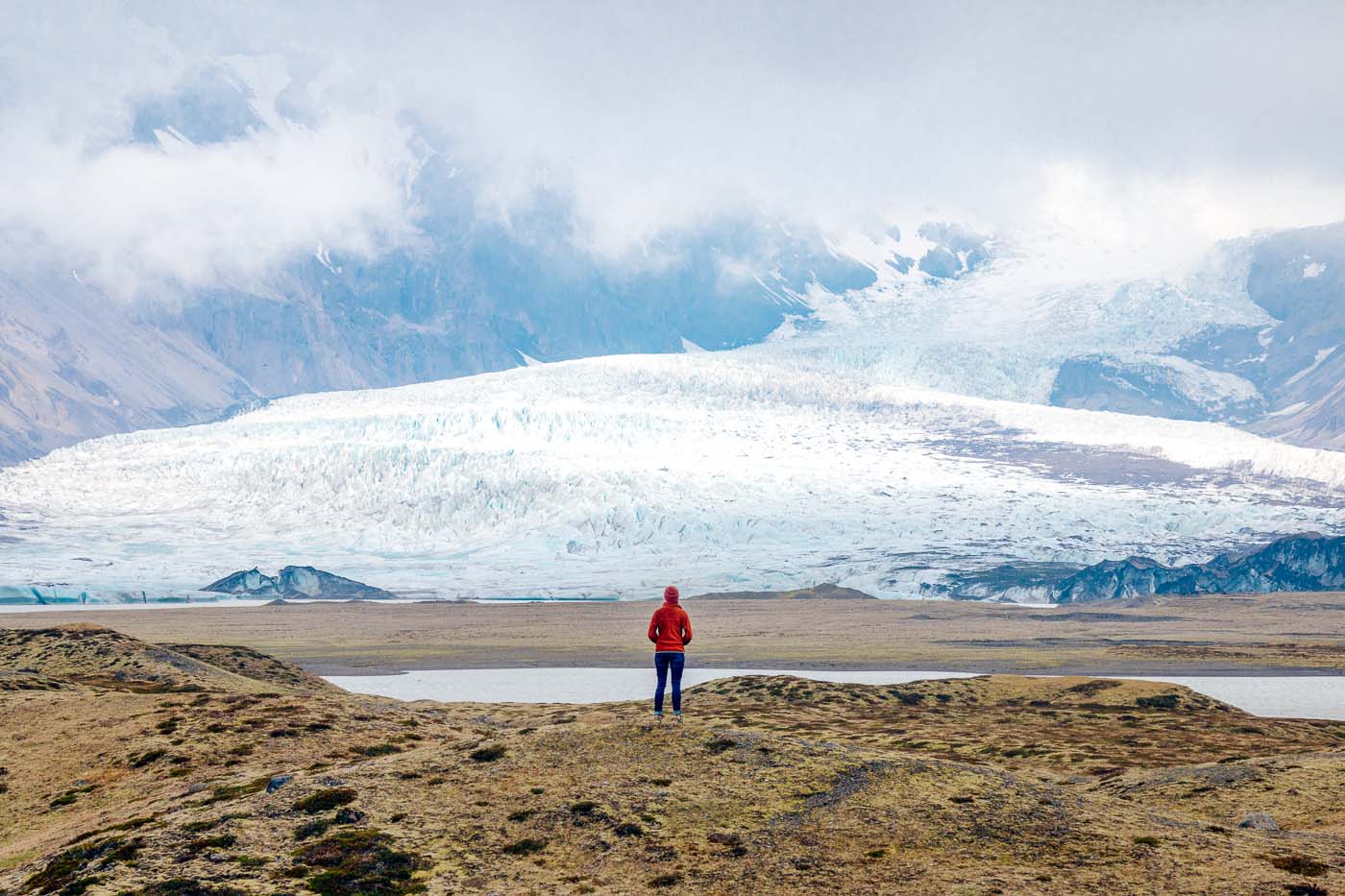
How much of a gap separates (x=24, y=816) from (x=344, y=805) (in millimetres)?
8681

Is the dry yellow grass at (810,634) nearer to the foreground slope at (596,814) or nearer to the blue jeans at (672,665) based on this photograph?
the foreground slope at (596,814)

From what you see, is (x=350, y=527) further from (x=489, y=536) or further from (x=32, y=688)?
(x=32, y=688)

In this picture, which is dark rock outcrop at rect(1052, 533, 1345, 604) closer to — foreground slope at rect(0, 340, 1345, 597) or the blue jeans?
foreground slope at rect(0, 340, 1345, 597)

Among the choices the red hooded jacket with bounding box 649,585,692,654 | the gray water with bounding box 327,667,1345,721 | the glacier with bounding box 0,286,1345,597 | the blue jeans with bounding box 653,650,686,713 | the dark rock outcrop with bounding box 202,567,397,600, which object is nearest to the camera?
the red hooded jacket with bounding box 649,585,692,654

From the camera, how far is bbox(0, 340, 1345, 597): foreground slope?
523 ft

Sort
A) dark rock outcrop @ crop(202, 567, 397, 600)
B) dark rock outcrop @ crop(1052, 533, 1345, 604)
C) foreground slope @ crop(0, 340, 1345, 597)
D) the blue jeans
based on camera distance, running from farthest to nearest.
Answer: foreground slope @ crop(0, 340, 1345, 597)
dark rock outcrop @ crop(202, 567, 397, 600)
dark rock outcrop @ crop(1052, 533, 1345, 604)
the blue jeans

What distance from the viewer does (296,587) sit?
150 metres

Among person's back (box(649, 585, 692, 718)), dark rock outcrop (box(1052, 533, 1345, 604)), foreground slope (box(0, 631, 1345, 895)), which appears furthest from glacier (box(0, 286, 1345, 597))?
person's back (box(649, 585, 692, 718))

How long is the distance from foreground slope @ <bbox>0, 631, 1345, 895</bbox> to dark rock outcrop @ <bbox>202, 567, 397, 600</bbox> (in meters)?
118

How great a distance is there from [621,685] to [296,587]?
8721 centimetres

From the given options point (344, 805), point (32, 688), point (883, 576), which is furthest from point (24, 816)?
point (883, 576)

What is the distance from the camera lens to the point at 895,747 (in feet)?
125

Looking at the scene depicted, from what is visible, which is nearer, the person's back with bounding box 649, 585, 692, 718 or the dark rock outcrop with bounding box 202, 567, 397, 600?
the person's back with bounding box 649, 585, 692, 718

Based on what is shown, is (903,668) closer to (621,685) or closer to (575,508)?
(621,685)
